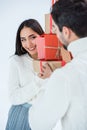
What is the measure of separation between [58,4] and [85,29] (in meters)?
0.15

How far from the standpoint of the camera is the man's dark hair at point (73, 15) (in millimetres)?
1072

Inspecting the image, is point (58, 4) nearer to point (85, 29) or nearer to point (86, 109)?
point (85, 29)

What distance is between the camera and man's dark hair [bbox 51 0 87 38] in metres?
1.07

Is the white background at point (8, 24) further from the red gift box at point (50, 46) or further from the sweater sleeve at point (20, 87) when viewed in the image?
the red gift box at point (50, 46)

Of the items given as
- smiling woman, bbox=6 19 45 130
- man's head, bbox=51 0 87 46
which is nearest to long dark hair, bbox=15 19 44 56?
smiling woman, bbox=6 19 45 130

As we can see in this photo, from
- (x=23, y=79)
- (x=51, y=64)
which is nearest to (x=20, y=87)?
(x=23, y=79)

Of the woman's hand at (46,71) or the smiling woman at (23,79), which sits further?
the smiling woman at (23,79)

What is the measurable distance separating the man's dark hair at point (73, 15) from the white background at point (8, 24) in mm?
1598

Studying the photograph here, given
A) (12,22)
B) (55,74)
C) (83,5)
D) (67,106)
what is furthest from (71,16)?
(12,22)

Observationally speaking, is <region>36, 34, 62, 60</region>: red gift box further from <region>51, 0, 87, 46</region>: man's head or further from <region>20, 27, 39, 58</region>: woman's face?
<region>51, 0, 87, 46</region>: man's head

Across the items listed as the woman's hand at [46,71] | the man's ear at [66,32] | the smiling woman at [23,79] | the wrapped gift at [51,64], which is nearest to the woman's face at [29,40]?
the smiling woman at [23,79]

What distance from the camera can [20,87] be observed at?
6.18ft

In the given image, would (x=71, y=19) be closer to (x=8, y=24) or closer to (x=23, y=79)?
(x=23, y=79)

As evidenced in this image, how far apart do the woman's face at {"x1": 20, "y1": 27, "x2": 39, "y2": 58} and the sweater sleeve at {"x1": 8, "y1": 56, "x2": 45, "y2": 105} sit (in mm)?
141
